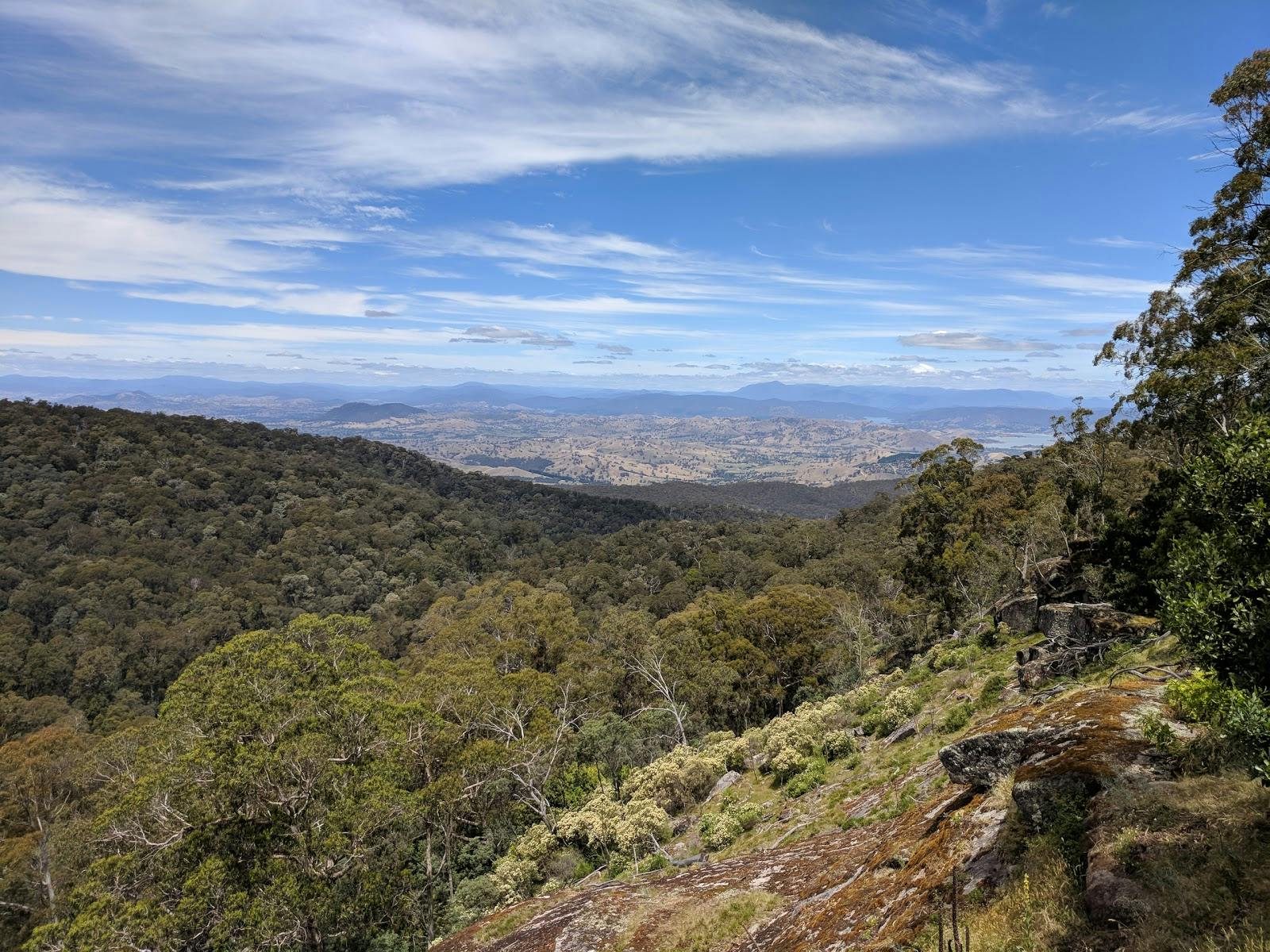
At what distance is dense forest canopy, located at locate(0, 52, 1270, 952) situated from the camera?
528 inches

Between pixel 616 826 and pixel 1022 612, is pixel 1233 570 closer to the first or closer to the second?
pixel 616 826

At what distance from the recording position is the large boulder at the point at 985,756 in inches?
258

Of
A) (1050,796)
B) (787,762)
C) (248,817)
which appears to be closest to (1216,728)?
(1050,796)

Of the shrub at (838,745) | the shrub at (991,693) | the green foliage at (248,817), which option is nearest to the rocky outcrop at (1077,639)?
the shrub at (991,693)

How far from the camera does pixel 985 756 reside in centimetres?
685

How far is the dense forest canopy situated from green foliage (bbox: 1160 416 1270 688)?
0.08ft

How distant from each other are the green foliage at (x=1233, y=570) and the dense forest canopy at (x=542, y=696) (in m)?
0.02

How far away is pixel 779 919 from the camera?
760 cm

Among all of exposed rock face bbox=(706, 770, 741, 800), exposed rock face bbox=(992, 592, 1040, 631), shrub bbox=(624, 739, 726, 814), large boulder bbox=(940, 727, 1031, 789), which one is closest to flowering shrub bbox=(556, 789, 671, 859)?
shrub bbox=(624, 739, 726, 814)

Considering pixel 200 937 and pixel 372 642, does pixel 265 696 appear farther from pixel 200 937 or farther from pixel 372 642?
pixel 372 642

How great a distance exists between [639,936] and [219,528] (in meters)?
97.7

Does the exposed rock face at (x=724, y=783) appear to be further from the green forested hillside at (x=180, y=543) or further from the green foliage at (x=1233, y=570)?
the green forested hillside at (x=180, y=543)

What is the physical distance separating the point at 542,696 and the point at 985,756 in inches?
976

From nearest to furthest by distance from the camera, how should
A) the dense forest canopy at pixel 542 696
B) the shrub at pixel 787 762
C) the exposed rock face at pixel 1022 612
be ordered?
the dense forest canopy at pixel 542 696 < the shrub at pixel 787 762 < the exposed rock face at pixel 1022 612
